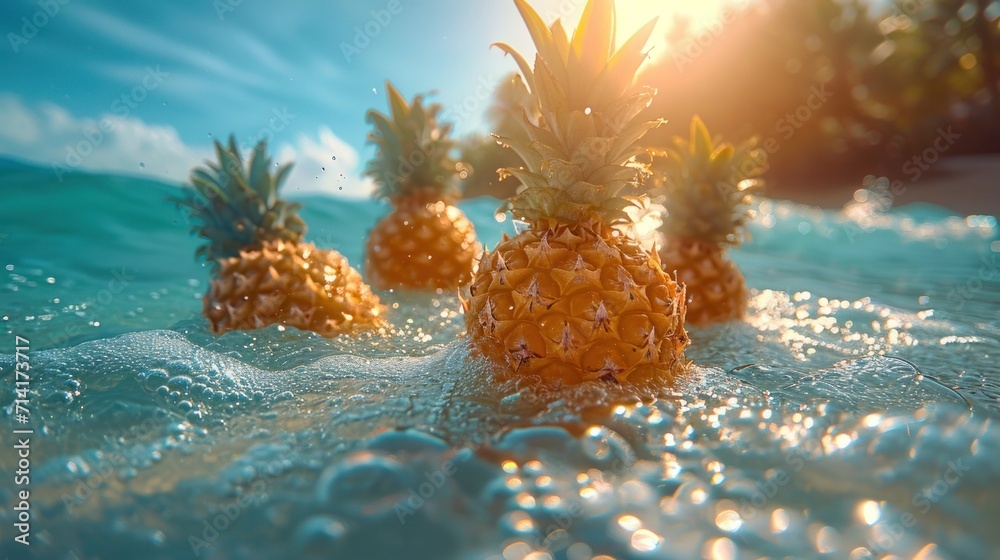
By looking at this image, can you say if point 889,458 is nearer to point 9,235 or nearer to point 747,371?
point 747,371

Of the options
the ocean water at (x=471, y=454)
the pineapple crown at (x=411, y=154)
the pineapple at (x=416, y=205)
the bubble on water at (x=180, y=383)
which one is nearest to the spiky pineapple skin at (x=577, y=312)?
the ocean water at (x=471, y=454)

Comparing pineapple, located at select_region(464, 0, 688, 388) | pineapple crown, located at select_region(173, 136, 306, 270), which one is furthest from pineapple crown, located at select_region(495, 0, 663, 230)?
pineapple crown, located at select_region(173, 136, 306, 270)

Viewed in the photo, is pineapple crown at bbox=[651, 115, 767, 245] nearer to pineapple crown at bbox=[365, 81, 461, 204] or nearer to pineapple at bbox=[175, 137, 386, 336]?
pineapple crown at bbox=[365, 81, 461, 204]

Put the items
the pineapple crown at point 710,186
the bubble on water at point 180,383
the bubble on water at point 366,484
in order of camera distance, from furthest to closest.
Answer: the pineapple crown at point 710,186 → the bubble on water at point 180,383 → the bubble on water at point 366,484

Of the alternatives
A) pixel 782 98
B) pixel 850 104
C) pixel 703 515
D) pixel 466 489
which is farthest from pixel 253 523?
pixel 850 104

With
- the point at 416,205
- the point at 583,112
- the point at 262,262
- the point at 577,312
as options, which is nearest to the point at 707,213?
the point at 583,112

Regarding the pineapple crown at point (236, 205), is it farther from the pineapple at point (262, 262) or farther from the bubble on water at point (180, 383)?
the bubble on water at point (180, 383)
